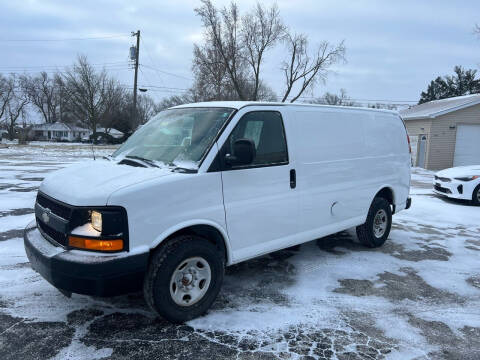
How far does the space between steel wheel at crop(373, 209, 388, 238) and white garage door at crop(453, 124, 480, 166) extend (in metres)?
19.6

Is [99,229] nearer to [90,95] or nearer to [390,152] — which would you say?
[390,152]

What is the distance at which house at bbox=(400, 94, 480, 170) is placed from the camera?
21.5 meters

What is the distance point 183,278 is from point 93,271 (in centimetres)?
85

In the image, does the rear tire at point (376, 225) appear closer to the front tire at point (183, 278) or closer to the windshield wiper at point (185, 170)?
the front tire at point (183, 278)

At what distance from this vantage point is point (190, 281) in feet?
11.3

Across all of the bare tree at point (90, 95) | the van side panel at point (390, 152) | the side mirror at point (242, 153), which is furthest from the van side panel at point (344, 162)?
the bare tree at point (90, 95)

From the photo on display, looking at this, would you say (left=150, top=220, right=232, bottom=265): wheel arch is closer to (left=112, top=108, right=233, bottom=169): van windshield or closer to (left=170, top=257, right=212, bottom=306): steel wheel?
(left=170, top=257, right=212, bottom=306): steel wheel

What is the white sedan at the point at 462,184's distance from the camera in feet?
32.3

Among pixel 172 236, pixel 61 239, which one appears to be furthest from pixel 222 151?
pixel 61 239

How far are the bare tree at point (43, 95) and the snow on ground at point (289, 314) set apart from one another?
79.8 m

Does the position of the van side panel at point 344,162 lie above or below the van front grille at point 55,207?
above

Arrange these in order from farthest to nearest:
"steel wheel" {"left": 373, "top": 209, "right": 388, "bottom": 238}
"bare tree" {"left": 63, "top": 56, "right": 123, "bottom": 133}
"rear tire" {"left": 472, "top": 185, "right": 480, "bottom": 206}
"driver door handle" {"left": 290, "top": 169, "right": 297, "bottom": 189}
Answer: "bare tree" {"left": 63, "top": 56, "right": 123, "bottom": 133} < "rear tire" {"left": 472, "top": 185, "right": 480, "bottom": 206} < "steel wheel" {"left": 373, "top": 209, "right": 388, "bottom": 238} < "driver door handle" {"left": 290, "top": 169, "right": 297, "bottom": 189}

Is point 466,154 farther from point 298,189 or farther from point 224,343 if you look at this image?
point 224,343

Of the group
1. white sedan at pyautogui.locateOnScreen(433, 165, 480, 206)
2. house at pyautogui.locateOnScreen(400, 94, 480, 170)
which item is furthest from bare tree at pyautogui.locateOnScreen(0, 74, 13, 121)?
white sedan at pyautogui.locateOnScreen(433, 165, 480, 206)
